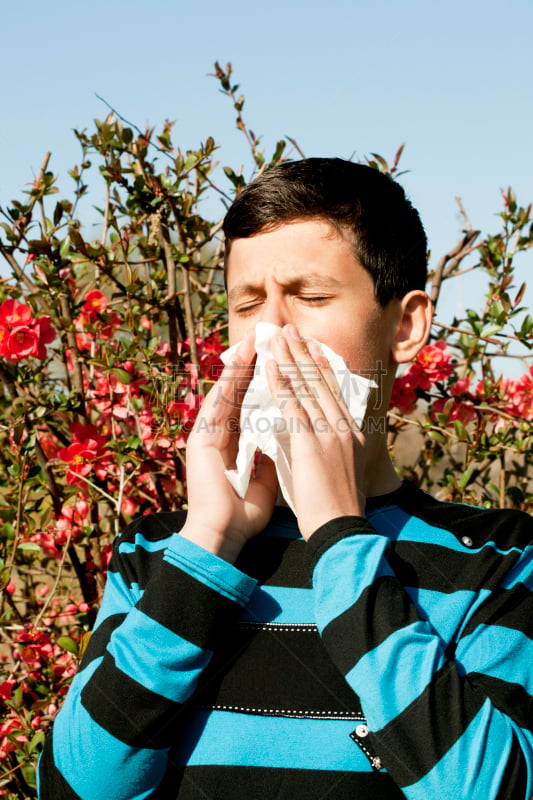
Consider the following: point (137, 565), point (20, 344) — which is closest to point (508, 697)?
point (137, 565)

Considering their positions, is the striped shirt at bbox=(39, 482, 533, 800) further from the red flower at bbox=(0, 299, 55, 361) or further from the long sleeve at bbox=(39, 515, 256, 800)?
the red flower at bbox=(0, 299, 55, 361)

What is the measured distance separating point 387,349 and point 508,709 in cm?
75

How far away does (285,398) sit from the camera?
4.58 ft

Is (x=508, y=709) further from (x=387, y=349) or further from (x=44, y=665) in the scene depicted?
(x=44, y=665)

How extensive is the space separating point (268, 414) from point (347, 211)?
0.48 metres

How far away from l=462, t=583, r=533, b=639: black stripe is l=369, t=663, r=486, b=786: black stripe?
18 cm

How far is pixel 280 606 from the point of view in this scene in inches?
51.8

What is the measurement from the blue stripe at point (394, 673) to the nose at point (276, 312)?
64 cm

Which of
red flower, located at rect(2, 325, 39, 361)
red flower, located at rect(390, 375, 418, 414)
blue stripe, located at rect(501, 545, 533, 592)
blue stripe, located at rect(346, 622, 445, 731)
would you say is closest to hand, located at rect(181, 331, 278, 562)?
blue stripe, located at rect(346, 622, 445, 731)

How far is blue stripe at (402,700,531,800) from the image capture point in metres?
1.05

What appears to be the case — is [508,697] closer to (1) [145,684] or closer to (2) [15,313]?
(1) [145,684]

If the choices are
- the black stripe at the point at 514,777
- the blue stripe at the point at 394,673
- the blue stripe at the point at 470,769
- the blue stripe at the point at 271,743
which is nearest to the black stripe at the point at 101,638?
the blue stripe at the point at 271,743

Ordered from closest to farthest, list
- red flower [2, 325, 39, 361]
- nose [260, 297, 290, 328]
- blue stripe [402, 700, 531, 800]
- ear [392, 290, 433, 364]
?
blue stripe [402, 700, 531, 800], nose [260, 297, 290, 328], ear [392, 290, 433, 364], red flower [2, 325, 39, 361]

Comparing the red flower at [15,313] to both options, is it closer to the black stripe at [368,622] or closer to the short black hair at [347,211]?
the short black hair at [347,211]
